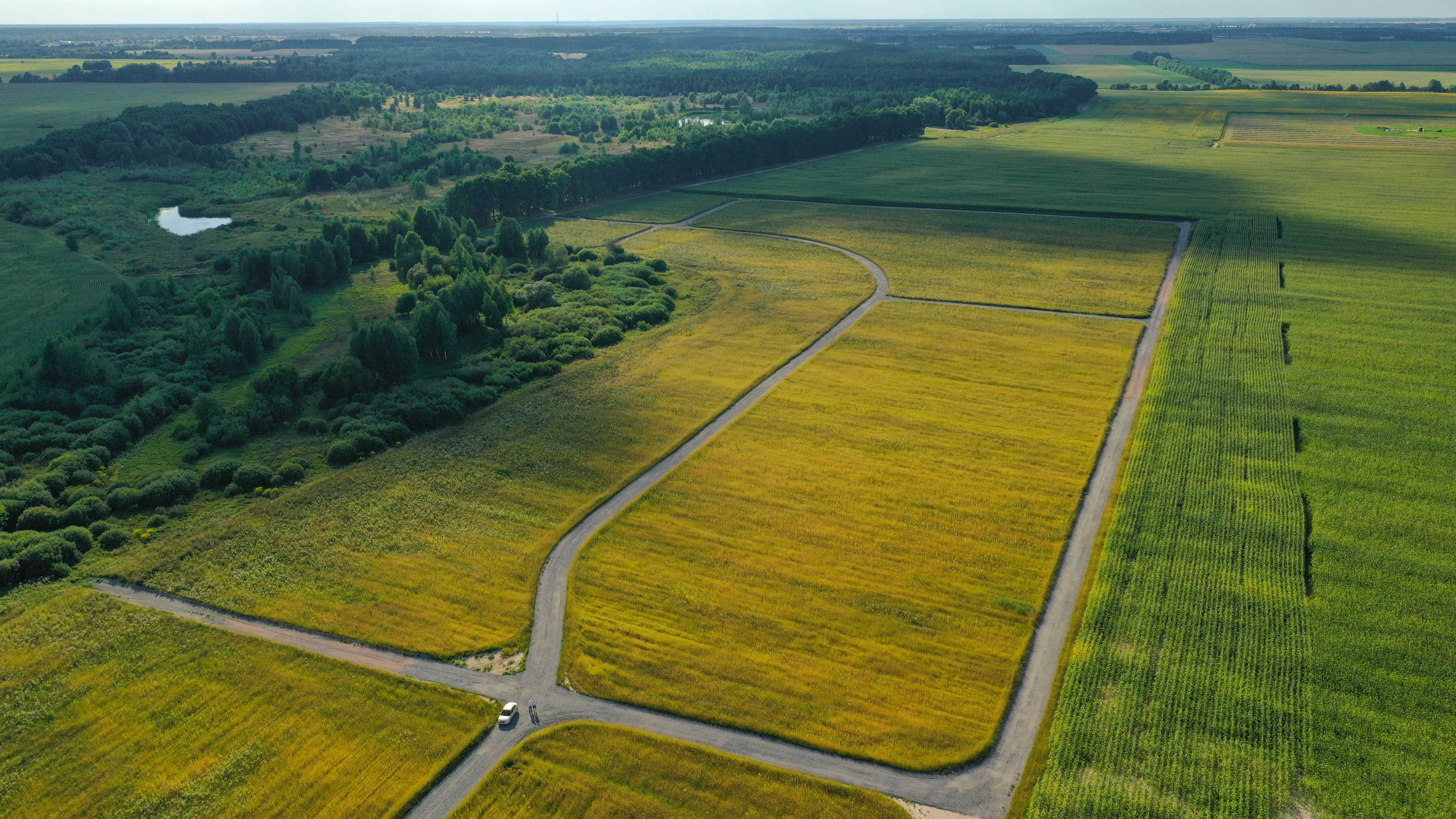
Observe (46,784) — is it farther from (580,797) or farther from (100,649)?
(580,797)

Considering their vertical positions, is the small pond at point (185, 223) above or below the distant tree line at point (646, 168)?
below

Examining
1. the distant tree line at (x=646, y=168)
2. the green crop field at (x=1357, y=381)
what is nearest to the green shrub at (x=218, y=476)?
the green crop field at (x=1357, y=381)

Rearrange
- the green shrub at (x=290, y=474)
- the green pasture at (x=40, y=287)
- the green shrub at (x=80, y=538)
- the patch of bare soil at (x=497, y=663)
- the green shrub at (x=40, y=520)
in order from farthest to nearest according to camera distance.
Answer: the green pasture at (x=40, y=287) < the green shrub at (x=290, y=474) < the green shrub at (x=40, y=520) < the green shrub at (x=80, y=538) < the patch of bare soil at (x=497, y=663)

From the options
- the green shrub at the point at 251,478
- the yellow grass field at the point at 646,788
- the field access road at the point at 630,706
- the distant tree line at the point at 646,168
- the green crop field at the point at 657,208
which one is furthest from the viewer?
the green crop field at the point at 657,208

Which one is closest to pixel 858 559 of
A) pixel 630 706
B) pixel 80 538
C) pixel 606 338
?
pixel 630 706

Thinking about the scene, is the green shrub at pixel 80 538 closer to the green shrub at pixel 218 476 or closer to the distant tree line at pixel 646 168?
the green shrub at pixel 218 476

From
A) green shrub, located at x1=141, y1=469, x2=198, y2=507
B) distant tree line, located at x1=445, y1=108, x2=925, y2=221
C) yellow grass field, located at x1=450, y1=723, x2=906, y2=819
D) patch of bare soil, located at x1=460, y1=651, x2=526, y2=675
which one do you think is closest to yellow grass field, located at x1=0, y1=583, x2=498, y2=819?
patch of bare soil, located at x1=460, y1=651, x2=526, y2=675

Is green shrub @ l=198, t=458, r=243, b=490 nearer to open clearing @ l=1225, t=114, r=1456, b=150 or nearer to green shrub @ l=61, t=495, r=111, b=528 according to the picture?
green shrub @ l=61, t=495, r=111, b=528
